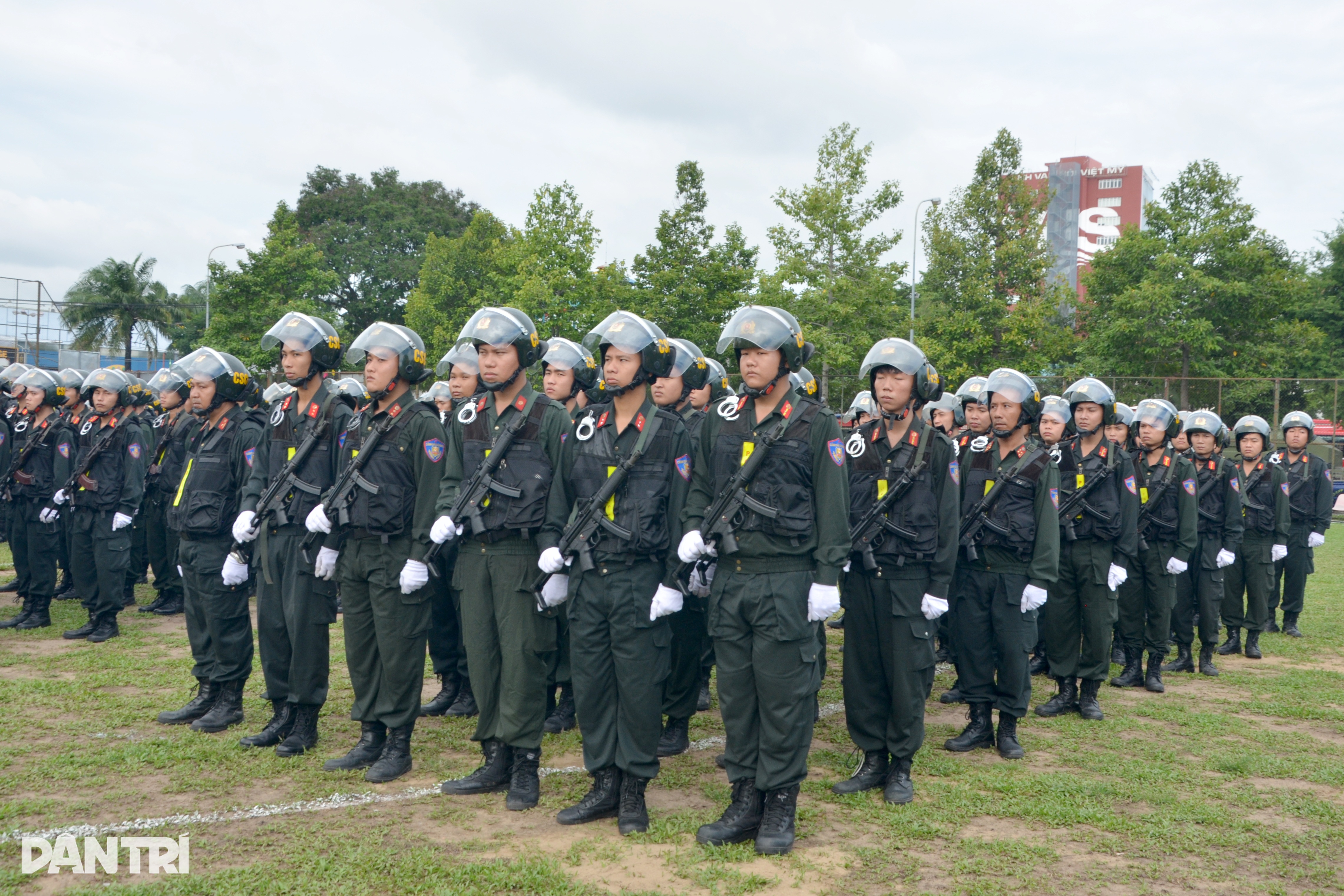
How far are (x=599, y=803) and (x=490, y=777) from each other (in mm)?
791

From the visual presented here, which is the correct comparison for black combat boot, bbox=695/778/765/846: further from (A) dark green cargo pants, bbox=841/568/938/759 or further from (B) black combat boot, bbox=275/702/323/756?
(B) black combat boot, bbox=275/702/323/756

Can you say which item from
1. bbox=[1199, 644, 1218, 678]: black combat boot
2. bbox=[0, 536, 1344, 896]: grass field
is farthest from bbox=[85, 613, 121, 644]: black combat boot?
bbox=[1199, 644, 1218, 678]: black combat boot

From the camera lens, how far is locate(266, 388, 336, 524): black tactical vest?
19.4 feet

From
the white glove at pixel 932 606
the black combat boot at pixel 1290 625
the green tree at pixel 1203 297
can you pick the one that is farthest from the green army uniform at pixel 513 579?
the green tree at pixel 1203 297

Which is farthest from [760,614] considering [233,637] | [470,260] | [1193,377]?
[470,260]

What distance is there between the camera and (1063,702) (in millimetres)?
7480

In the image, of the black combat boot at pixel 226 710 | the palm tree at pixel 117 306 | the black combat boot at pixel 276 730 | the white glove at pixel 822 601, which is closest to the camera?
the white glove at pixel 822 601

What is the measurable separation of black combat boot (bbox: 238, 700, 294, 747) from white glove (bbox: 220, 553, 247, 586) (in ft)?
2.77

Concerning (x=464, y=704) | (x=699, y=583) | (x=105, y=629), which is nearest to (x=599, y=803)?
(x=699, y=583)

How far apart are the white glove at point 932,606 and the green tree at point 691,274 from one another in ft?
76.7

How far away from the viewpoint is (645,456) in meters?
5.00

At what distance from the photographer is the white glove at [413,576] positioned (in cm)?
529

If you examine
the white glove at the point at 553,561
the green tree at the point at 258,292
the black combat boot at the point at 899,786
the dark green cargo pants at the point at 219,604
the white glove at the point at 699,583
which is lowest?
the black combat boot at the point at 899,786

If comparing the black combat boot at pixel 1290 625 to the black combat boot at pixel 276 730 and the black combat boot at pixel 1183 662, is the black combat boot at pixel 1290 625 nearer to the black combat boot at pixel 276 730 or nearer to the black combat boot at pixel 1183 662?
the black combat boot at pixel 1183 662
